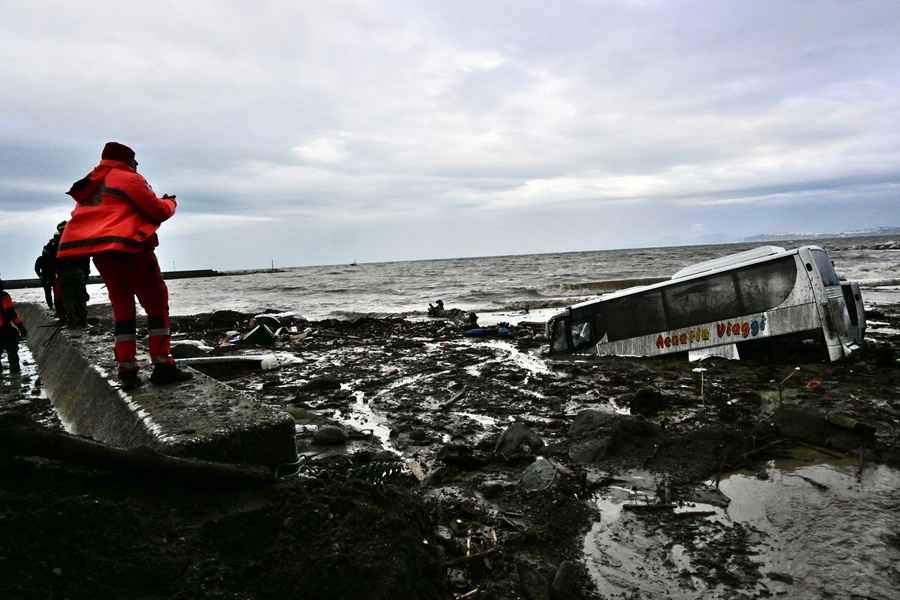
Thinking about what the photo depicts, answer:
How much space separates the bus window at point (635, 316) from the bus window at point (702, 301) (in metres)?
0.23

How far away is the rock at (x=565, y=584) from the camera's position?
291 cm

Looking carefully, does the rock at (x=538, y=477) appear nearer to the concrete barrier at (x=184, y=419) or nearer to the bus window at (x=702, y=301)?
the concrete barrier at (x=184, y=419)

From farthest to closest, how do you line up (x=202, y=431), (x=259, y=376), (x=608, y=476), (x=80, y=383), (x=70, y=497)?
(x=259, y=376) → (x=80, y=383) → (x=608, y=476) → (x=202, y=431) → (x=70, y=497)

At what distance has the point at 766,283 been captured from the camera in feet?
29.9

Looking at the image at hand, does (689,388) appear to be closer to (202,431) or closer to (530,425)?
(530,425)

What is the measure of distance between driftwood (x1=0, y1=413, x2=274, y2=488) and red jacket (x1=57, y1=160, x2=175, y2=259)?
1.83 meters

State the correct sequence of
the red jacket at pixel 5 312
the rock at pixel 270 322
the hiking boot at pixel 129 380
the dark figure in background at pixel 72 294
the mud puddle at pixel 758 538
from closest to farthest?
the mud puddle at pixel 758 538 → the hiking boot at pixel 129 380 → the red jacket at pixel 5 312 → the dark figure in background at pixel 72 294 → the rock at pixel 270 322

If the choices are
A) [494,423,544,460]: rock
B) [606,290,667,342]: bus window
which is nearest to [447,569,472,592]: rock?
[494,423,544,460]: rock

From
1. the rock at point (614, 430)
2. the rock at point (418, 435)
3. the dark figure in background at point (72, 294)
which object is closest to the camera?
the rock at point (614, 430)

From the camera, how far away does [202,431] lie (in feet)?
11.1

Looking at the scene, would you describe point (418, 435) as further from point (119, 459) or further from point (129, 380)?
point (119, 459)

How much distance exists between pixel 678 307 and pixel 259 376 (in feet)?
27.1

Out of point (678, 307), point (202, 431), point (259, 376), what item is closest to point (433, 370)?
point (259, 376)

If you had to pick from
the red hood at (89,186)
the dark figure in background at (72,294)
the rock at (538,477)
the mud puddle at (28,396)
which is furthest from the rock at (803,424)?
the dark figure in background at (72,294)
